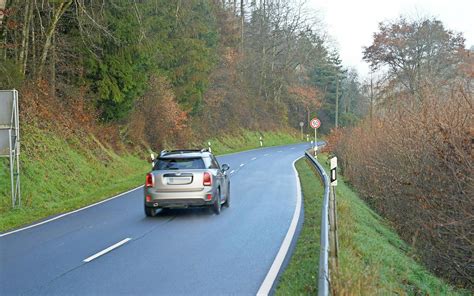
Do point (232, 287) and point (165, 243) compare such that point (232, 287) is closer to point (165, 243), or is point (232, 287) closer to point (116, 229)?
point (165, 243)

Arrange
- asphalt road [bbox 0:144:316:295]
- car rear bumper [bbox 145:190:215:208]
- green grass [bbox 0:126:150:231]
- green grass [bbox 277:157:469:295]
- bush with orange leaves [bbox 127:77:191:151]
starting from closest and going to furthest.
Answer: green grass [bbox 277:157:469:295] → asphalt road [bbox 0:144:316:295] → car rear bumper [bbox 145:190:215:208] → green grass [bbox 0:126:150:231] → bush with orange leaves [bbox 127:77:191:151]

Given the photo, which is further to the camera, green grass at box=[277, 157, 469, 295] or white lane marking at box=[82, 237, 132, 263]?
white lane marking at box=[82, 237, 132, 263]

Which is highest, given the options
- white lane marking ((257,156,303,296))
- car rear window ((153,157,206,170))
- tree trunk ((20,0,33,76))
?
tree trunk ((20,0,33,76))

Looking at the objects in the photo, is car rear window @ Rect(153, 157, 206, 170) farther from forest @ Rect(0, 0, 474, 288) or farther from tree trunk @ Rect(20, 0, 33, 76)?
tree trunk @ Rect(20, 0, 33, 76)

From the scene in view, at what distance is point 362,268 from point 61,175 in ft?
48.2

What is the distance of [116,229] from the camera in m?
12.1

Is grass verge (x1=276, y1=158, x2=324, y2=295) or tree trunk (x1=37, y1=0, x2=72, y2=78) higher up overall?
tree trunk (x1=37, y1=0, x2=72, y2=78)

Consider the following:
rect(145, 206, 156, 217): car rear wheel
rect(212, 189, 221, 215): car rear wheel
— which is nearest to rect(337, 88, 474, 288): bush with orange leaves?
rect(212, 189, 221, 215): car rear wheel

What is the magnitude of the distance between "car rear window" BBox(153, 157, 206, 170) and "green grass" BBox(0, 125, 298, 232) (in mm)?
3476

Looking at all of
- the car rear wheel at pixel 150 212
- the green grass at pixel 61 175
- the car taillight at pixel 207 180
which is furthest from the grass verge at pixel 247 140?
the car taillight at pixel 207 180

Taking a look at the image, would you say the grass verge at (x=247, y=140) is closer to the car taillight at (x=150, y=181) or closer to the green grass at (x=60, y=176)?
the green grass at (x=60, y=176)

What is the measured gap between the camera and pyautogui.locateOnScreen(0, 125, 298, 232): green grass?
51.4 feet

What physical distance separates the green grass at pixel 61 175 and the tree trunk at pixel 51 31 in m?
3.34

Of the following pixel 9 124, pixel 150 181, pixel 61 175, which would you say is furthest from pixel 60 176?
pixel 150 181
